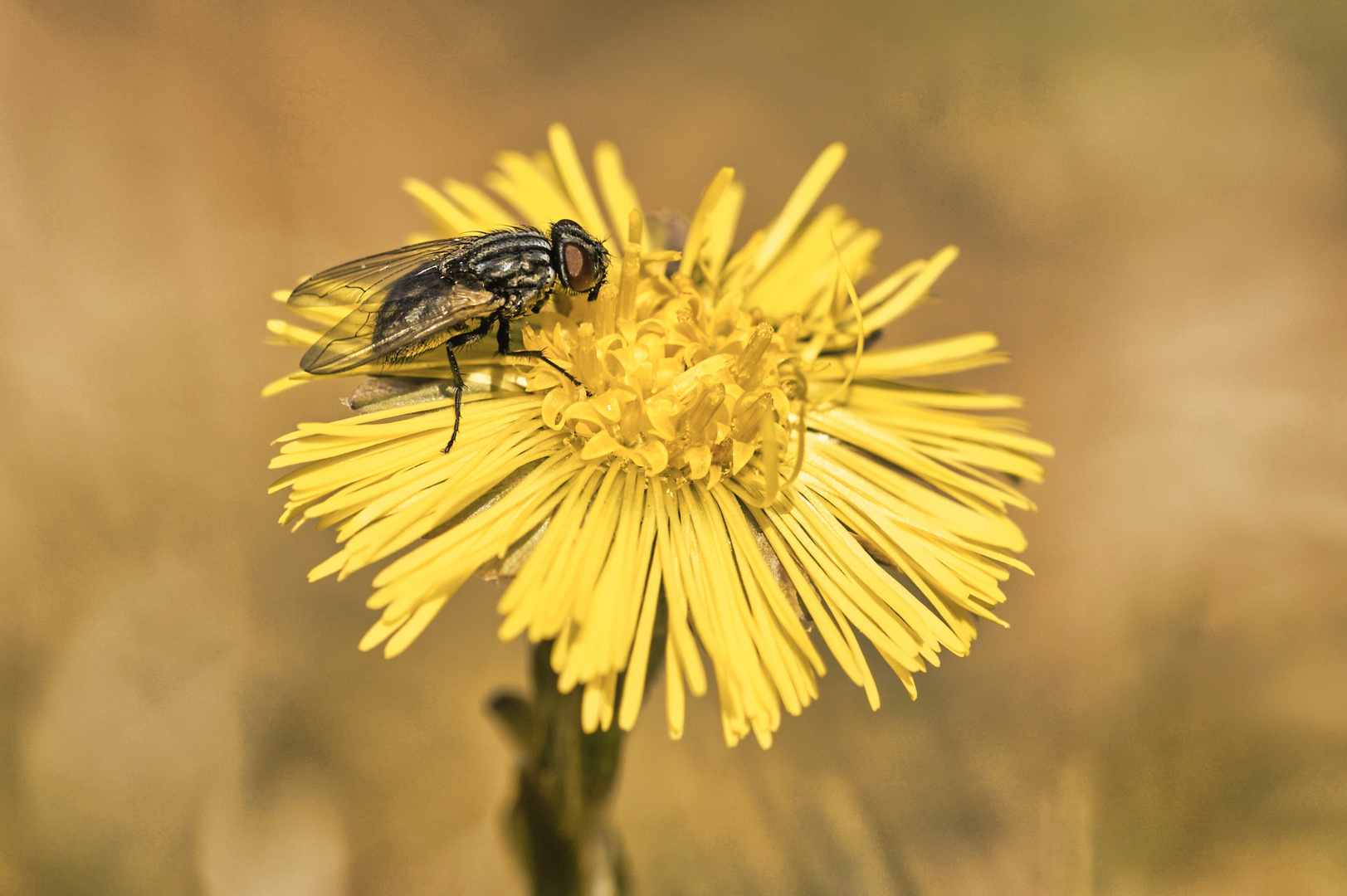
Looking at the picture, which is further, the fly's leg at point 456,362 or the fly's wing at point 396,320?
the fly's leg at point 456,362

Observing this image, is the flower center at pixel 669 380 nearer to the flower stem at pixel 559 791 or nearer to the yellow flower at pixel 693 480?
the yellow flower at pixel 693 480

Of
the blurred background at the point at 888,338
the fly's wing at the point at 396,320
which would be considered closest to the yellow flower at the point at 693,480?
the fly's wing at the point at 396,320

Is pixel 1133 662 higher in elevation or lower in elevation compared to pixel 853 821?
higher

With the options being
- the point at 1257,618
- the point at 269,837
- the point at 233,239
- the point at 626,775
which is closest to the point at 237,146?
the point at 233,239

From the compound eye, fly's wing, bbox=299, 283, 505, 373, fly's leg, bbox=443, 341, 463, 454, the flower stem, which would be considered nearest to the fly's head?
the compound eye

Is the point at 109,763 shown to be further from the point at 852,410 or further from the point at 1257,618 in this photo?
the point at 1257,618

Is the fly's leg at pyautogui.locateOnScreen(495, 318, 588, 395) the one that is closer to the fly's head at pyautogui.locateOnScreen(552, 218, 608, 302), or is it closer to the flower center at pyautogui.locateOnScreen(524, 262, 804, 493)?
the flower center at pyautogui.locateOnScreen(524, 262, 804, 493)
